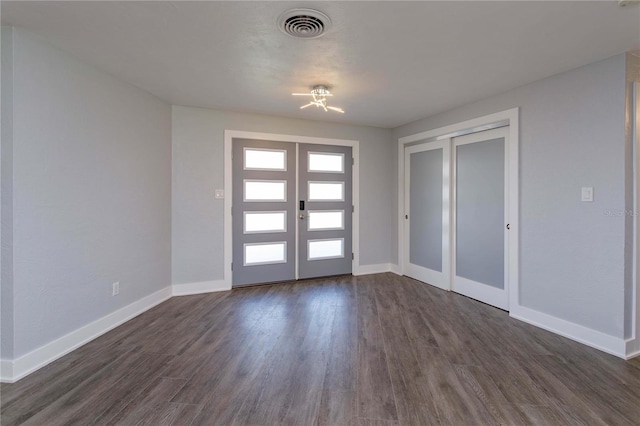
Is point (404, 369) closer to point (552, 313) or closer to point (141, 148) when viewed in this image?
point (552, 313)

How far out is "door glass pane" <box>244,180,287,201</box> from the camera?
436 cm

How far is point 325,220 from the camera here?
4.86 metres

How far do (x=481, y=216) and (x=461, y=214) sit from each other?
1.02 ft

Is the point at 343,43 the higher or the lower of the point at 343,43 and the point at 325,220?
the higher

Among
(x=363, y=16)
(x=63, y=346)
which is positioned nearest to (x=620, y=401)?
(x=363, y=16)

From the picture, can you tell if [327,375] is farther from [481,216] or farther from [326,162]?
[326,162]

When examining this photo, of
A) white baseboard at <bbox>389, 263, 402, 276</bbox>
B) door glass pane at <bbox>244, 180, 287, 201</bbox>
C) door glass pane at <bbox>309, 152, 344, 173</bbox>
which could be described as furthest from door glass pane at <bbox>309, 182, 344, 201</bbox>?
white baseboard at <bbox>389, 263, 402, 276</bbox>

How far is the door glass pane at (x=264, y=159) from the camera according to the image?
435 cm

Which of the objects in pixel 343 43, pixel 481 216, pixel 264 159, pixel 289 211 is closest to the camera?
pixel 343 43

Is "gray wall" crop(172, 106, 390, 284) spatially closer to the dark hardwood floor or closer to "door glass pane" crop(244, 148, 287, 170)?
"door glass pane" crop(244, 148, 287, 170)

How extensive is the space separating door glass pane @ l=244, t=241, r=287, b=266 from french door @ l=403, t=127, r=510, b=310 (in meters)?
2.15

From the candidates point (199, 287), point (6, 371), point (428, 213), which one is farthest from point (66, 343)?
point (428, 213)

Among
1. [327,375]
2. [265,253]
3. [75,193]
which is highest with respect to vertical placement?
[75,193]

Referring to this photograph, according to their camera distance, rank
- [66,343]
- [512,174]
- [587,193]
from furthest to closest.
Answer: [512,174] < [587,193] < [66,343]
